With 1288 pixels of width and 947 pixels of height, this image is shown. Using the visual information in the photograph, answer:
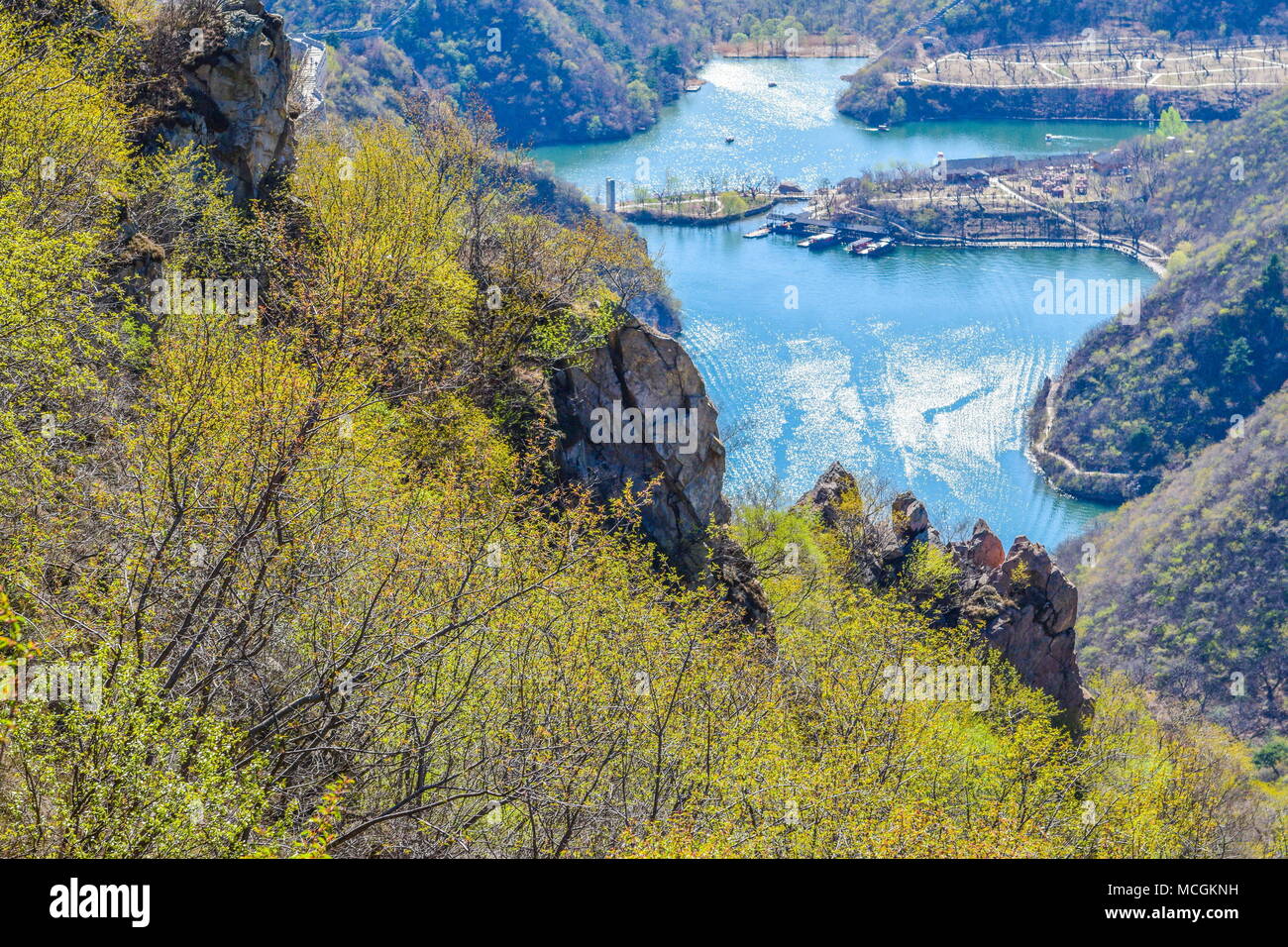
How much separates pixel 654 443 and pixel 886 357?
9257 cm

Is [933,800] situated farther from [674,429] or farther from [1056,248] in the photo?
[1056,248]

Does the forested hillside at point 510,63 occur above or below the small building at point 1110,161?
above

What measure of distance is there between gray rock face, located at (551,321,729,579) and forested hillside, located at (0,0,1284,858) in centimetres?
45

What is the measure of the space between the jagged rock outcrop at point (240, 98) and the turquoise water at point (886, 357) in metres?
53.3

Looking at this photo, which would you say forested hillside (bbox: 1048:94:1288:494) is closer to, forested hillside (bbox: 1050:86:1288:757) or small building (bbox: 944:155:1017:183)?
forested hillside (bbox: 1050:86:1288:757)

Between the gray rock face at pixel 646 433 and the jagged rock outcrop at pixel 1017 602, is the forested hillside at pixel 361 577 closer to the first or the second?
the gray rock face at pixel 646 433

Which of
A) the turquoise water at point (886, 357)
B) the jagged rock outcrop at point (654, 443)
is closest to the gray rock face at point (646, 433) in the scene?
the jagged rock outcrop at point (654, 443)

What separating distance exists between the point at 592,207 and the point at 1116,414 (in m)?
62.2

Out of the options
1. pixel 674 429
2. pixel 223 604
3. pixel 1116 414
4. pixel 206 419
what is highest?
pixel 206 419

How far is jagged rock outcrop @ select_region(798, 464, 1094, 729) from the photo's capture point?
4497 cm

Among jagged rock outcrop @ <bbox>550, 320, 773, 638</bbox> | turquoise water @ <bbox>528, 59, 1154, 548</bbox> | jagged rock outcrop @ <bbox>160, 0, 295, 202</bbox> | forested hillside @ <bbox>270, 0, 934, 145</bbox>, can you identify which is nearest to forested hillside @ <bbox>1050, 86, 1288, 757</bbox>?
turquoise water @ <bbox>528, 59, 1154, 548</bbox>

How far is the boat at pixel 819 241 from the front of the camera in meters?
151

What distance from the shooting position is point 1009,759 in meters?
30.6
